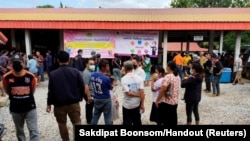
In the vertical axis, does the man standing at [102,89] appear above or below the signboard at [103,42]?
below

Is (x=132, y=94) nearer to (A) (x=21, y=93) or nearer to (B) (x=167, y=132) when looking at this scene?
(A) (x=21, y=93)

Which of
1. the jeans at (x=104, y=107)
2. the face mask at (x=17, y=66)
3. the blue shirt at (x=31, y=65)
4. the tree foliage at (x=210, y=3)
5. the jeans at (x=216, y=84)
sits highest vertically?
the tree foliage at (x=210, y=3)

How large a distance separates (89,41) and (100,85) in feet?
32.6

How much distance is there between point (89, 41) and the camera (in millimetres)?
14883

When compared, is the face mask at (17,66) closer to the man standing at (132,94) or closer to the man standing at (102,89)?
the man standing at (102,89)

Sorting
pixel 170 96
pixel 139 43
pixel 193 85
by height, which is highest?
pixel 139 43

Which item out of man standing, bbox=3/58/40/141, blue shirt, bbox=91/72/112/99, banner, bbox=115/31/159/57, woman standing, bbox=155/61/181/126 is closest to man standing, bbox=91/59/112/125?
blue shirt, bbox=91/72/112/99

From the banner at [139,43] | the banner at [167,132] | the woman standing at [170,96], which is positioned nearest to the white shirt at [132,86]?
the woman standing at [170,96]

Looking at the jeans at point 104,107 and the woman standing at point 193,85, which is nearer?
the jeans at point 104,107

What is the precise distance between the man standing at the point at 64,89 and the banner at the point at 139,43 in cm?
1006

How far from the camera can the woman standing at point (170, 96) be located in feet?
17.2

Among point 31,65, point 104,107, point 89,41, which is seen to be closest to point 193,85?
point 104,107

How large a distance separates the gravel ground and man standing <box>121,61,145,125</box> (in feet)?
5.13

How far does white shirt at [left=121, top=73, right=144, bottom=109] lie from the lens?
5.07 meters
